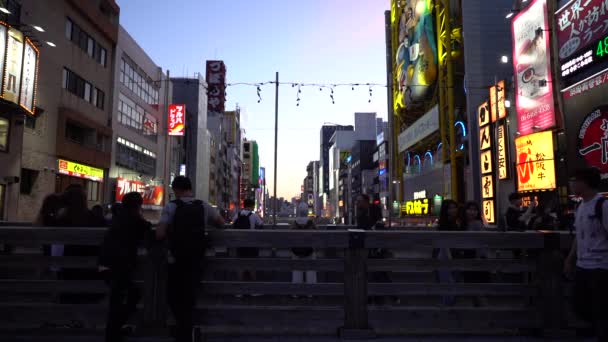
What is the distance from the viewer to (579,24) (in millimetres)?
20031

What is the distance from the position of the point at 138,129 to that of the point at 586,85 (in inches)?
1548

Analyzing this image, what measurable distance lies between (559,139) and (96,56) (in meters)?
33.8

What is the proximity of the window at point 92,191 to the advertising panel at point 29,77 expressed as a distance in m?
11.5

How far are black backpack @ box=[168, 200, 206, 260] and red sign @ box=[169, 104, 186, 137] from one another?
157ft

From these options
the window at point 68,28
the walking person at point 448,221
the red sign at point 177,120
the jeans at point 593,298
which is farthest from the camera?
the red sign at point 177,120

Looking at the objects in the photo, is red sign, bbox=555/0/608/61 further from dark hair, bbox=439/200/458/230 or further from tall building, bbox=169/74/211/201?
tall building, bbox=169/74/211/201

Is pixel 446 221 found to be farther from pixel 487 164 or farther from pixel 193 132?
pixel 193 132

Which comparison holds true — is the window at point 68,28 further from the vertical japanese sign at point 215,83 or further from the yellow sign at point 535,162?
the vertical japanese sign at point 215,83

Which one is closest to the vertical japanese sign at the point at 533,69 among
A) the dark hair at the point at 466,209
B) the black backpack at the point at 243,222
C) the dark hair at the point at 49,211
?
the dark hair at the point at 466,209

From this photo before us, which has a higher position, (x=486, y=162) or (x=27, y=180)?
(x=486, y=162)

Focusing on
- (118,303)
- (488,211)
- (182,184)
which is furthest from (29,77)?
(488,211)

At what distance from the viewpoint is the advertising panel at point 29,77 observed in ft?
77.9

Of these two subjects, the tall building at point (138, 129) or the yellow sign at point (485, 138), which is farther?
the tall building at point (138, 129)

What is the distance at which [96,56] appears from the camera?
35844 millimetres
